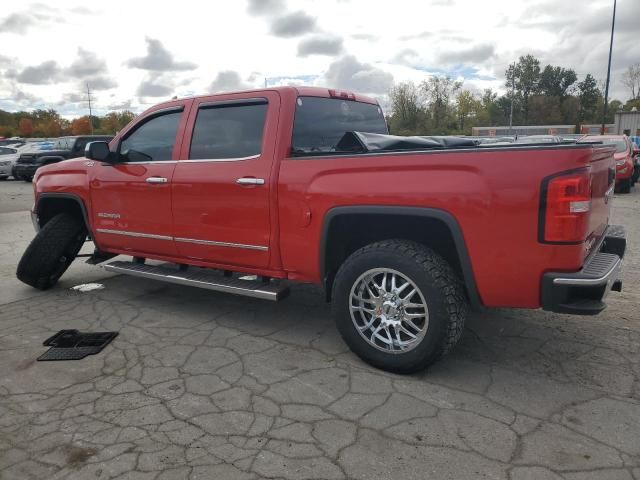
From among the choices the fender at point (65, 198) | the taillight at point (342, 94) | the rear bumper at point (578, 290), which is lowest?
the rear bumper at point (578, 290)

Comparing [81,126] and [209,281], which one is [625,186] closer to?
[209,281]

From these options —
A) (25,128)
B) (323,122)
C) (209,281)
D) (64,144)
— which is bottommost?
(209,281)

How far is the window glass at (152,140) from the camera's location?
460cm

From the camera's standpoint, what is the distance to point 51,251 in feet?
17.6

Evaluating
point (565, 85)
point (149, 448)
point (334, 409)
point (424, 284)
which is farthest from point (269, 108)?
point (565, 85)

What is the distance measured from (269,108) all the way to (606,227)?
8.95ft

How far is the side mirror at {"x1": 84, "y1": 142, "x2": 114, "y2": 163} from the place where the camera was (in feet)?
15.7

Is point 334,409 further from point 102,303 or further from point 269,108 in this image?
point 102,303

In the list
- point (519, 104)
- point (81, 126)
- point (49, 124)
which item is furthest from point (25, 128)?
point (519, 104)

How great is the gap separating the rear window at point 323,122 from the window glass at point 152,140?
1.23m

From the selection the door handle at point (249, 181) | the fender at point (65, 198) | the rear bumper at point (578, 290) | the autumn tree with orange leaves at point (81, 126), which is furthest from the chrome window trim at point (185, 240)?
the autumn tree with orange leaves at point (81, 126)

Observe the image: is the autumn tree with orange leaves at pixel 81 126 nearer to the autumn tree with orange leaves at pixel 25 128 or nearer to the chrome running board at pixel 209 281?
the autumn tree with orange leaves at pixel 25 128

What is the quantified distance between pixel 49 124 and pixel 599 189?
11519 cm

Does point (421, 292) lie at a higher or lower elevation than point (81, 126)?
lower
